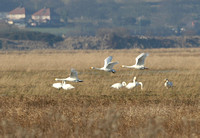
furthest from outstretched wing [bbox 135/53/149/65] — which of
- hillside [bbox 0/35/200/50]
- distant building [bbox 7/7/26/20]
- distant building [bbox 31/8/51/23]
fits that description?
distant building [bbox 7/7/26/20]

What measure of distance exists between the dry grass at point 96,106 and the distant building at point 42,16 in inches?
4413

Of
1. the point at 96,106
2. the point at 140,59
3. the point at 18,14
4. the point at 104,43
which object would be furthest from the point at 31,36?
the point at 96,106

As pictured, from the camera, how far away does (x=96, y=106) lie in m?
13.0

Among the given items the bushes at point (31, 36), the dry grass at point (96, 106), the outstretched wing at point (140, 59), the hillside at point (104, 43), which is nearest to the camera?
the dry grass at point (96, 106)

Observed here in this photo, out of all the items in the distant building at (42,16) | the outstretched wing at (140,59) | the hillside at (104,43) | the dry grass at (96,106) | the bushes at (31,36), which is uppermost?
the distant building at (42,16)

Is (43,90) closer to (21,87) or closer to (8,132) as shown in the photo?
(21,87)

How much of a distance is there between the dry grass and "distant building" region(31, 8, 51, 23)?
368 ft

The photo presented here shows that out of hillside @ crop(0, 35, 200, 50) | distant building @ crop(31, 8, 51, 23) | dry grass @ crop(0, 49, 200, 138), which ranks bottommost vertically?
dry grass @ crop(0, 49, 200, 138)

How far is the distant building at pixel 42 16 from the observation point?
146000mm

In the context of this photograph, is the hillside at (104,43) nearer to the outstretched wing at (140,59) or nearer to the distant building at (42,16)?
the outstretched wing at (140,59)

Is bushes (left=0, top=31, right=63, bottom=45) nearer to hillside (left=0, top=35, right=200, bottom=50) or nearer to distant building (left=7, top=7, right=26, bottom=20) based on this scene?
hillside (left=0, top=35, right=200, bottom=50)

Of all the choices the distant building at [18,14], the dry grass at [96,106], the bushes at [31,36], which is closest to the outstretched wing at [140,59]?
the dry grass at [96,106]

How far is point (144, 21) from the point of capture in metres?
132

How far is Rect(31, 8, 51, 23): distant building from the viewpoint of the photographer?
146000 mm
